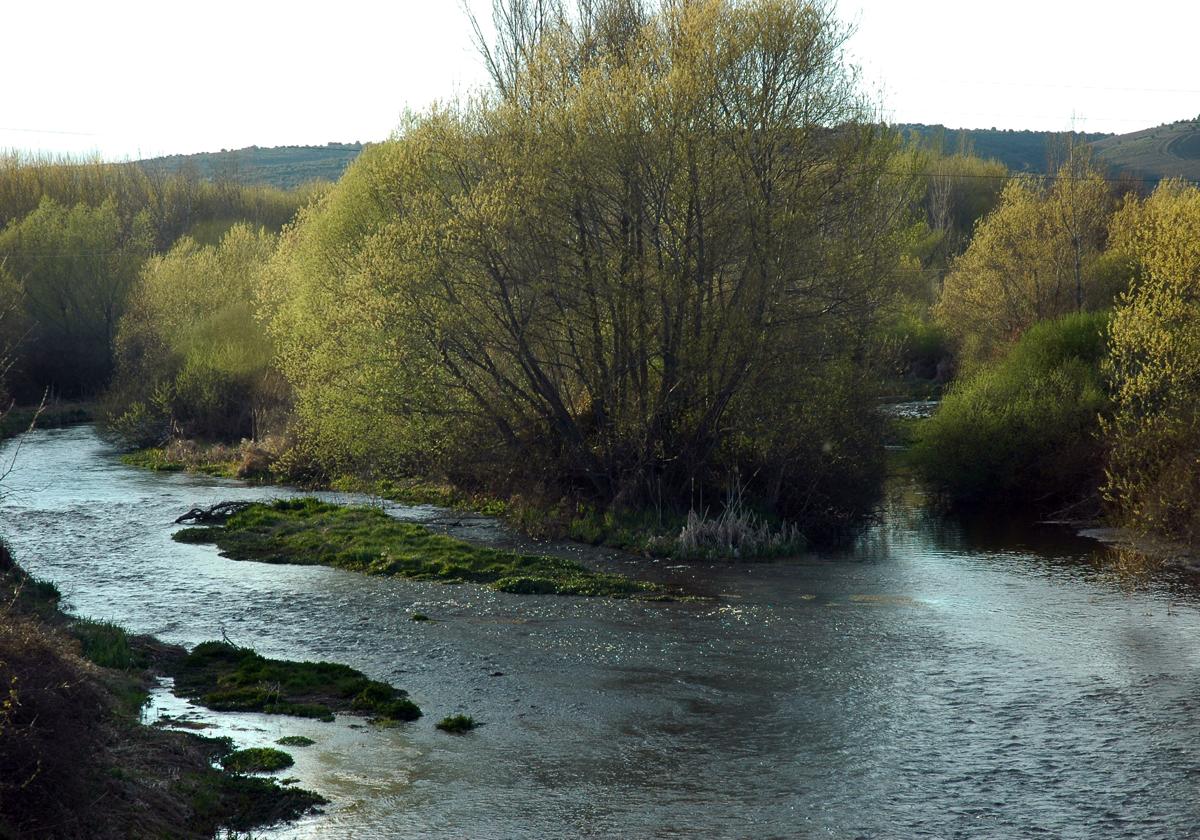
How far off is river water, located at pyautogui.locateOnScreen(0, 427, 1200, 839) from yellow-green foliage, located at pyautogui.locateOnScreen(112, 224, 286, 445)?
19907 millimetres

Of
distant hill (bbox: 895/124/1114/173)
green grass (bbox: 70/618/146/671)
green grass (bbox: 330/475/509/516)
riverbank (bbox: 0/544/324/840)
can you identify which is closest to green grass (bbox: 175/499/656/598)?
green grass (bbox: 330/475/509/516)

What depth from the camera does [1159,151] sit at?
364 ft

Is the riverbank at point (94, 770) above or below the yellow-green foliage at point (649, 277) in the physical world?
below

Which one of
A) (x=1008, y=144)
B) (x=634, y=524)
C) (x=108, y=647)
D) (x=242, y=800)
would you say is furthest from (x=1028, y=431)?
(x=1008, y=144)

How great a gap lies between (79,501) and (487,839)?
25997 mm

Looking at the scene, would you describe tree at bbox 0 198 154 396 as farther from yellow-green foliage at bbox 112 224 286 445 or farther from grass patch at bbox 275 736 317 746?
grass patch at bbox 275 736 317 746

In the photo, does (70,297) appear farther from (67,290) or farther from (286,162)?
(286,162)

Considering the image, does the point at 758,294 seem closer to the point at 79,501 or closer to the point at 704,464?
the point at 704,464

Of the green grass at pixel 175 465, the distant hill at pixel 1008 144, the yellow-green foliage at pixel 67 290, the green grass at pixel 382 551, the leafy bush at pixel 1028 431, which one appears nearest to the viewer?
the green grass at pixel 382 551

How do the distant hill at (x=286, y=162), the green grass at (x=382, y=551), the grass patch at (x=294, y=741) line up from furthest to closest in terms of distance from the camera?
the distant hill at (x=286, y=162) < the green grass at (x=382, y=551) < the grass patch at (x=294, y=741)

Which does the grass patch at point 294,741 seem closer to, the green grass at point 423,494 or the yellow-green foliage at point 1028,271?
the green grass at point 423,494

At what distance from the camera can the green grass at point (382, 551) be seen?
72.7 feet

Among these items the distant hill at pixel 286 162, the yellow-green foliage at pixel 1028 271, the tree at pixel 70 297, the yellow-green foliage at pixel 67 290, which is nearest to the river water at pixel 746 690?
the yellow-green foliage at pixel 1028 271

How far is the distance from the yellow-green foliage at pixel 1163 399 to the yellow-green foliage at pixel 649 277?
5.61 meters
